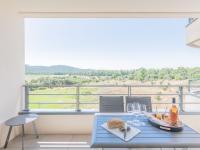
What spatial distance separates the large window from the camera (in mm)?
4367

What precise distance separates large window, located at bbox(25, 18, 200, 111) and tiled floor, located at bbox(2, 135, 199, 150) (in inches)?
24.0

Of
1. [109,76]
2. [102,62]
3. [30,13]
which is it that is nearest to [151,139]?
[109,76]

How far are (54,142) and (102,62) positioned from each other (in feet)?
6.37

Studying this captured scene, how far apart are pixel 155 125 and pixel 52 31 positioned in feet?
10.7

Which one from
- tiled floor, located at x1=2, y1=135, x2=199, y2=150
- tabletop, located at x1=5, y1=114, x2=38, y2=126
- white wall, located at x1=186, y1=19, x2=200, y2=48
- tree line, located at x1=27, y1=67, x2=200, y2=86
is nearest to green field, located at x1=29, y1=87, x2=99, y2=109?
tree line, located at x1=27, y1=67, x2=200, y2=86

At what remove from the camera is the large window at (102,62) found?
4.37 metres

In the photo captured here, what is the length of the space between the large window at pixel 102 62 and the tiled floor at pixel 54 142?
2.00 ft

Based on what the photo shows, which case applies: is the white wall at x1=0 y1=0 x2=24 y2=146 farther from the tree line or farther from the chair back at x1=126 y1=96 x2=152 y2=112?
the chair back at x1=126 y1=96 x2=152 y2=112

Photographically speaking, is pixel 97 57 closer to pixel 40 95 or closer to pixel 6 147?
→ pixel 40 95

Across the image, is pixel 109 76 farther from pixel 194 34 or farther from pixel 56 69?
pixel 194 34

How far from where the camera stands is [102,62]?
4.81 m

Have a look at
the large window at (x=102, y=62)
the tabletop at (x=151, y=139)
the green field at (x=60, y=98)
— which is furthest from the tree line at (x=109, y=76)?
the tabletop at (x=151, y=139)

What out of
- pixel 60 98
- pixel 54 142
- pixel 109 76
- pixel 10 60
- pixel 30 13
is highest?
pixel 30 13

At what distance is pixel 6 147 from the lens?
3467 mm
